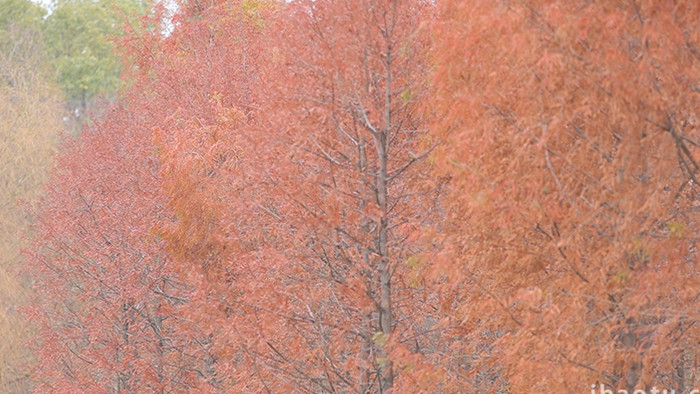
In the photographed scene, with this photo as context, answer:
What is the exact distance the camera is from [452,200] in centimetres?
989

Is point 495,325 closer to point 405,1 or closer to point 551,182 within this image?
point 551,182

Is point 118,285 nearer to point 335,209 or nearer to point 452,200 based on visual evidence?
point 335,209

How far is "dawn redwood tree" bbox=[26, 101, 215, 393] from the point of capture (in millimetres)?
16594

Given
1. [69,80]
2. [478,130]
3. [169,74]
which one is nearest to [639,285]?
[478,130]

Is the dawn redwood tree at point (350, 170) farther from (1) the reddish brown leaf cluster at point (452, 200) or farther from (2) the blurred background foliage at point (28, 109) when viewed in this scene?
(2) the blurred background foliage at point (28, 109)

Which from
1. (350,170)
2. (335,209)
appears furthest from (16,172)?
(335,209)

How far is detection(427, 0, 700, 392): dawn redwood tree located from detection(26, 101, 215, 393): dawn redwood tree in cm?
740

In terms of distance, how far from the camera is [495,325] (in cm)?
985

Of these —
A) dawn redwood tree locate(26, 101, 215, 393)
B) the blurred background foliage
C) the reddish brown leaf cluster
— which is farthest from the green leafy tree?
the reddish brown leaf cluster

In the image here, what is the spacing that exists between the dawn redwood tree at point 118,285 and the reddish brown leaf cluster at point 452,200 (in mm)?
631

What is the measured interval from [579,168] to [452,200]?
1713mm

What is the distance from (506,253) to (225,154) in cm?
657

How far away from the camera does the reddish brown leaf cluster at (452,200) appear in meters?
8.05

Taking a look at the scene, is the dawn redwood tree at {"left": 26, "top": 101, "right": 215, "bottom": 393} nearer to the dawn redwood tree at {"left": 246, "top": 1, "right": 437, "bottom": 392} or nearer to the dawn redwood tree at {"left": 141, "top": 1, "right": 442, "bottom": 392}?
the dawn redwood tree at {"left": 141, "top": 1, "right": 442, "bottom": 392}
